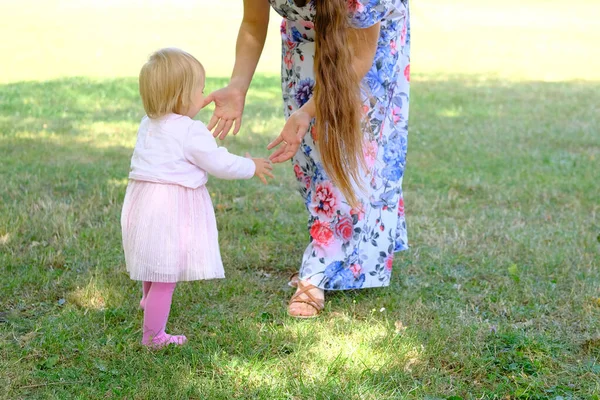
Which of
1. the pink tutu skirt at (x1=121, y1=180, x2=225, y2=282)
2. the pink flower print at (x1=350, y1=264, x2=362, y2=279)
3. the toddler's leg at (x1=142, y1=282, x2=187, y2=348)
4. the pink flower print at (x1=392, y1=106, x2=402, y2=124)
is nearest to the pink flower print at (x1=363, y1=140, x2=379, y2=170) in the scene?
the pink flower print at (x1=392, y1=106, x2=402, y2=124)

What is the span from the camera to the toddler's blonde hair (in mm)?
2827

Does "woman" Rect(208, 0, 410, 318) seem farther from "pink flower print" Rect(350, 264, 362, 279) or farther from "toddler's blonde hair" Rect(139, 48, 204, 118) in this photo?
"toddler's blonde hair" Rect(139, 48, 204, 118)

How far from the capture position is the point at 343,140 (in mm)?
3117

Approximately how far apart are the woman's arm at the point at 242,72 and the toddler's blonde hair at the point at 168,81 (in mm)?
413

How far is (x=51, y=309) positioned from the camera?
3357 mm

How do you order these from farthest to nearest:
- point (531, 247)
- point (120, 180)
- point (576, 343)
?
point (120, 180)
point (531, 247)
point (576, 343)

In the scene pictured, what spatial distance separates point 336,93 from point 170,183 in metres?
0.69

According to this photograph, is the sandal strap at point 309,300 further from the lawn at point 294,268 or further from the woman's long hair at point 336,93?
the woman's long hair at point 336,93

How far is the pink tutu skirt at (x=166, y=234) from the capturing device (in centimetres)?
289

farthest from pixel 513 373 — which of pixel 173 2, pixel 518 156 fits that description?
pixel 173 2

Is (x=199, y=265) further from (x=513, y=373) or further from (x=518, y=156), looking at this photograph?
(x=518, y=156)

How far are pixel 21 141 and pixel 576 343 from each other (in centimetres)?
464

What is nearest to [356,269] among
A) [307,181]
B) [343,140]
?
[307,181]

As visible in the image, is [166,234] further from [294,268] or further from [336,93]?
[294,268]
